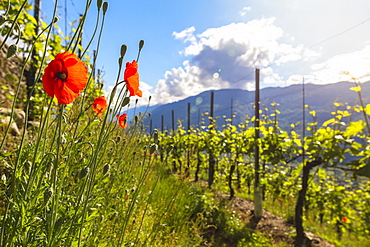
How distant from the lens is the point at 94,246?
98 centimetres

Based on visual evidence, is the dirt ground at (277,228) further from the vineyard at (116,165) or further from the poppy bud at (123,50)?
the poppy bud at (123,50)

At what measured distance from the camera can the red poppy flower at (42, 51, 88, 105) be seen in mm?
613

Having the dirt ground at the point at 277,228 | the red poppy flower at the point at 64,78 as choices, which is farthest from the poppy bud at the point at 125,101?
the dirt ground at the point at 277,228

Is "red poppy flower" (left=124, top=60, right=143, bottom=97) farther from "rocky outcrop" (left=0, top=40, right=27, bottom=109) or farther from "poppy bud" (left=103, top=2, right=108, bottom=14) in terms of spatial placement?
"rocky outcrop" (left=0, top=40, right=27, bottom=109)

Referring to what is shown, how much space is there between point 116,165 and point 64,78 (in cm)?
112

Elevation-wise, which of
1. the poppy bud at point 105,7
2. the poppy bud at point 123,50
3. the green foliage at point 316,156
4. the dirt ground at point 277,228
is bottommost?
the dirt ground at point 277,228

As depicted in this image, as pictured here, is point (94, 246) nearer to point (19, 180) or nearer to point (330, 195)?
point (19, 180)

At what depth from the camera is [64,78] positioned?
65 centimetres

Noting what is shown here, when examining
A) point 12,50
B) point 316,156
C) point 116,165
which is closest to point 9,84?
point 116,165

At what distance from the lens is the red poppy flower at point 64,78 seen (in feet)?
2.01

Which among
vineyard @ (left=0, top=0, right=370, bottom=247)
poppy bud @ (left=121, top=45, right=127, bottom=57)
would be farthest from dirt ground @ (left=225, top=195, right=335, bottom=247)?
poppy bud @ (left=121, top=45, right=127, bottom=57)

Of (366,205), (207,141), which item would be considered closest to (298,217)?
(366,205)

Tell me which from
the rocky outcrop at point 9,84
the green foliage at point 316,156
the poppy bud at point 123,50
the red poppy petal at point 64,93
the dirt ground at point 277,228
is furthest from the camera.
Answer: the dirt ground at point 277,228

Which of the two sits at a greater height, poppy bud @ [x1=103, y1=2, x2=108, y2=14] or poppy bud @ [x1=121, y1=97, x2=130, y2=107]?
poppy bud @ [x1=103, y1=2, x2=108, y2=14]
